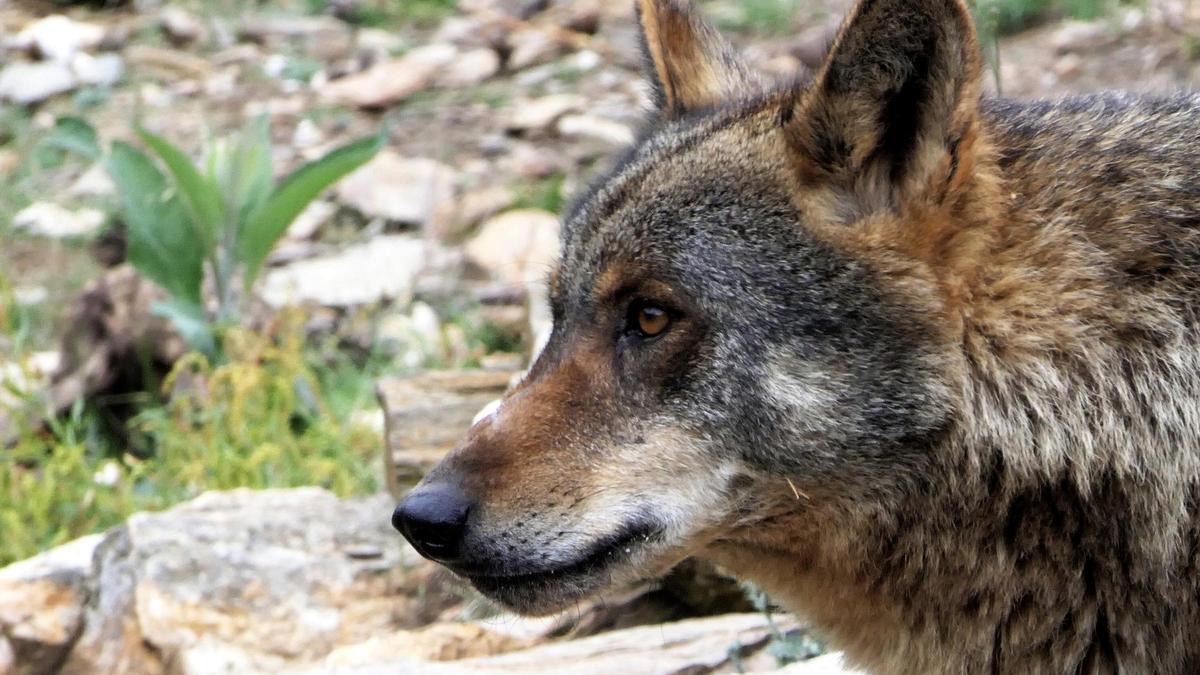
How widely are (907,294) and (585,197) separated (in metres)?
1.01

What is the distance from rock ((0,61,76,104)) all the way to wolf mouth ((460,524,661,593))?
8.60 m

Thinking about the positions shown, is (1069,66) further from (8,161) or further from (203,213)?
(8,161)

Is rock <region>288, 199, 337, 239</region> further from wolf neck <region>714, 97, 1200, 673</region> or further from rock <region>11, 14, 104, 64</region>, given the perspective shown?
wolf neck <region>714, 97, 1200, 673</region>

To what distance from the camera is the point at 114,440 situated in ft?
23.8

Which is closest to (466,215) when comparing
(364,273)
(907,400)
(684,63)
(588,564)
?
(364,273)

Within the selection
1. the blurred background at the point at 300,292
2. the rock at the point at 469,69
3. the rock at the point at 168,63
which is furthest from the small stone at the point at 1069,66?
the rock at the point at 168,63

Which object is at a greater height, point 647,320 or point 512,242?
point 647,320

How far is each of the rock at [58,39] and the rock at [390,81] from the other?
2.12 m

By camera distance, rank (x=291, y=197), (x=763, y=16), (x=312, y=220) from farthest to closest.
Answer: (x=763, y=16)
(x=312, y=220)
(x=291, y=197)

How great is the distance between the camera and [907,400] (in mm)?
3320

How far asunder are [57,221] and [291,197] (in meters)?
2.78

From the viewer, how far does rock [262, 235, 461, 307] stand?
830cm

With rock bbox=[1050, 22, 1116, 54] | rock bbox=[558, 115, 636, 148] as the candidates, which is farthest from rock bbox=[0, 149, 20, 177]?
rock bbox=[1050, 22, 1116, 54]

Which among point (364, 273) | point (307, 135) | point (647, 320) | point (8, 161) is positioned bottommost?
point (8, 161)
